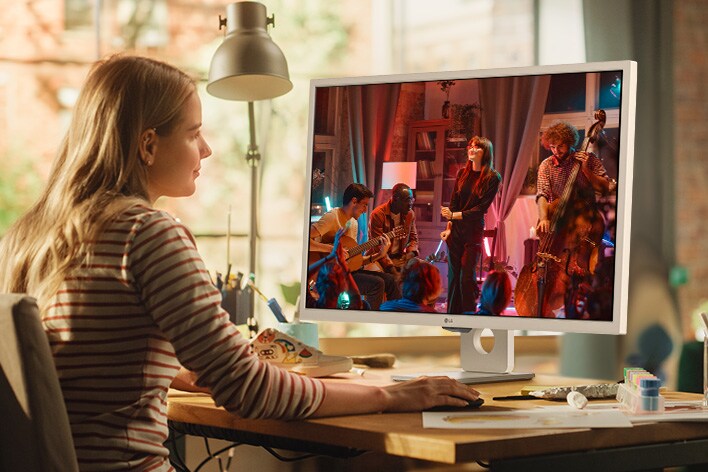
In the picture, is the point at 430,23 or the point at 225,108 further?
the point at 430,23

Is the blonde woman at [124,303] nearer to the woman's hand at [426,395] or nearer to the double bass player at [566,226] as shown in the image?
the woman's hand at [426,395]

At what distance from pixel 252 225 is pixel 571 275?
144 cm

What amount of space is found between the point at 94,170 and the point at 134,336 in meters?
0.24

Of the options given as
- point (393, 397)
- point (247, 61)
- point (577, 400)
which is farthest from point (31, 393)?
point (247, 61)

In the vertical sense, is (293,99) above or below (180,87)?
above

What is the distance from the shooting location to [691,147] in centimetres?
378

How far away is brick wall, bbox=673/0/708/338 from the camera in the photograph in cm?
375

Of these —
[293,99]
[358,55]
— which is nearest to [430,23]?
[358,55]

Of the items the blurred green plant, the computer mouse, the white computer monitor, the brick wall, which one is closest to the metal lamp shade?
the white computer monitor

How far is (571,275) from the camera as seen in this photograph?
1.60m

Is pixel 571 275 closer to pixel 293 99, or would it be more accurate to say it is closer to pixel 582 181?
pixel 582 181

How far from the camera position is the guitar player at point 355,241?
1.76 meters

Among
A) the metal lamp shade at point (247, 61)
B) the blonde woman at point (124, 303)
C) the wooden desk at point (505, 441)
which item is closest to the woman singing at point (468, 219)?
the wooden desk at point (505, 441)

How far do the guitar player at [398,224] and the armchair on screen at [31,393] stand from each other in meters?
0.74
